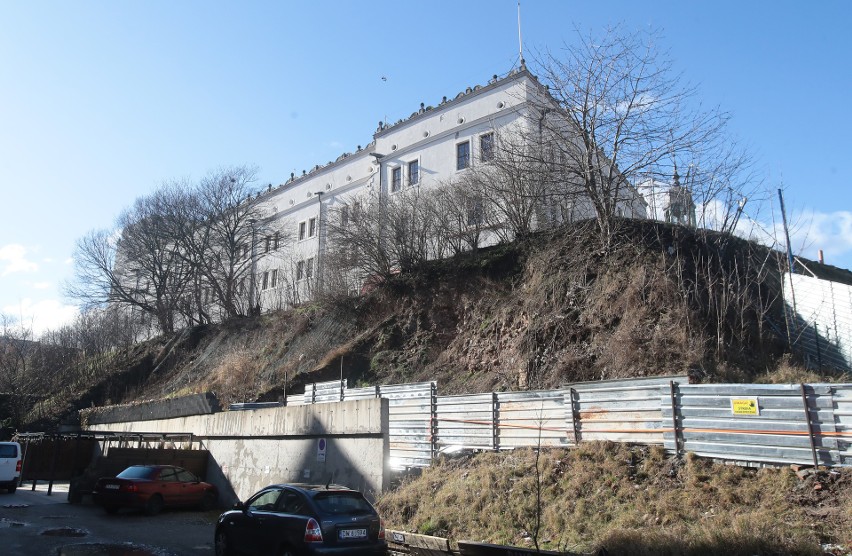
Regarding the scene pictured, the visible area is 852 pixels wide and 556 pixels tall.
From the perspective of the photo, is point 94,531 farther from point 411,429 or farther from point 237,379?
point 237,379

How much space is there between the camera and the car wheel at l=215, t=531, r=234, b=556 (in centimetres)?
1121

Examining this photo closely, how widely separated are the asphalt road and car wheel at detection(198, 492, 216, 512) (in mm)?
376

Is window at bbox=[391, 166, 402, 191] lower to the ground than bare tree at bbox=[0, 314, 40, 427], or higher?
higher

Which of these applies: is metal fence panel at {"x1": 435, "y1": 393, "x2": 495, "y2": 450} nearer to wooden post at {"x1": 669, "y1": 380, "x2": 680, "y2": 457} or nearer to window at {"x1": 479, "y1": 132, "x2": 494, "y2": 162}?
wooden post at {"x1": 669, "y1": 380, "x2": 680, "y2": 457}

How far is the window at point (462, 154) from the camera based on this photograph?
3347 centimetres

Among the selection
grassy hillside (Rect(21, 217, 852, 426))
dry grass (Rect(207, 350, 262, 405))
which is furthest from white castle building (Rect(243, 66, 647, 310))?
dry grass (Rect(207, 350, 262, 405))

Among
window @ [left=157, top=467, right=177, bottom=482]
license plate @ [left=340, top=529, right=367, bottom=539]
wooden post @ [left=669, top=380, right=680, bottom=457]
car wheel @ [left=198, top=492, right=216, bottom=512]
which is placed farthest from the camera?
car wheel @ [left=198, top=492, right=216, bottom=512]

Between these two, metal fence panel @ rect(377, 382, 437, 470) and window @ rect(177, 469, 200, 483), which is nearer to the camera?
metal fence panel @ rect(377, 382, 437, 470)

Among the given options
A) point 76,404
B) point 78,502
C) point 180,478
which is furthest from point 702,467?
point 76,404

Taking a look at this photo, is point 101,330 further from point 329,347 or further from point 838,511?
point 838,511

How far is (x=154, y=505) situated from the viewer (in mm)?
17641

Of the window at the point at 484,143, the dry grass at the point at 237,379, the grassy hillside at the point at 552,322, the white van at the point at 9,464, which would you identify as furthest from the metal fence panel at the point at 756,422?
the white van at the point at 9,464

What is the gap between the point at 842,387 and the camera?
945 cm

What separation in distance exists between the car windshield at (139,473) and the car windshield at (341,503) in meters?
10.1
